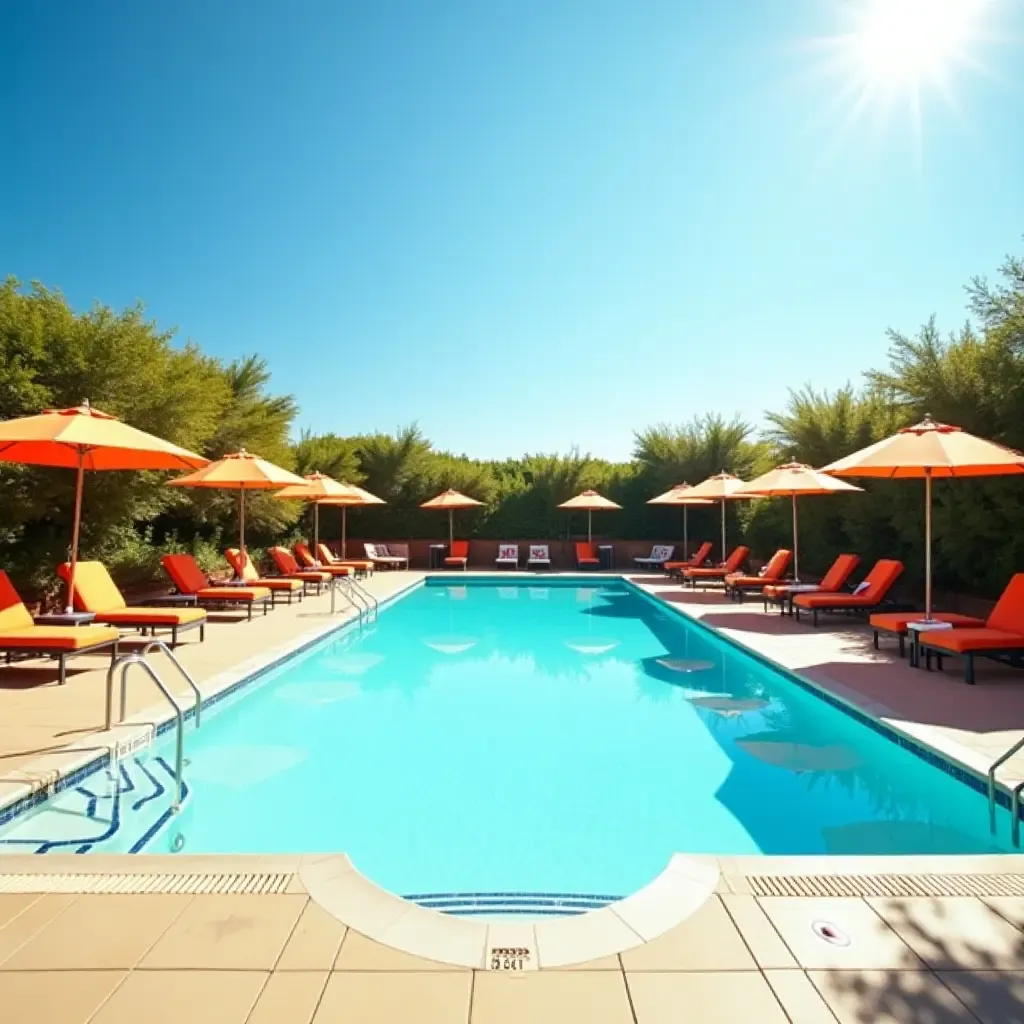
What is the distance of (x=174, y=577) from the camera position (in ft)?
35.3

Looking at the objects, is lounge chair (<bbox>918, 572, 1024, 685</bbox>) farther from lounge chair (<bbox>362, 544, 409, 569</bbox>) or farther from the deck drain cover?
lounge chair (<bbox>362, 544, 409, 569</bbox>)

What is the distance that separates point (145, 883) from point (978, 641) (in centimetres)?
661

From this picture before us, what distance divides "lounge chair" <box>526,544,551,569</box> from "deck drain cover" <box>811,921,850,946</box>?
18324 millimetres

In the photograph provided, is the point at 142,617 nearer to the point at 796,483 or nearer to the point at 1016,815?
the point at 1016,815

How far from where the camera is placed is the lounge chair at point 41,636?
643 centimetres

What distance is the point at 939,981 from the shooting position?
2229 mm

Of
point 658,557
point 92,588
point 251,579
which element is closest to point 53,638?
point 92,588

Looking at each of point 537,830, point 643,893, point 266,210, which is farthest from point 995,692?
point 266,210

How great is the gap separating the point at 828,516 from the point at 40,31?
13578 mm

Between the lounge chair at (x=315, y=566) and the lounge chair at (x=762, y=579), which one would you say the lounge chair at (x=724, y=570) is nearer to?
the lounge chair at (x=762, y=579)

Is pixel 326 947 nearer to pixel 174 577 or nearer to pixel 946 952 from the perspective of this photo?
pixel 946 952

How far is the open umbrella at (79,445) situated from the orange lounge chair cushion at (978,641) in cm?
766

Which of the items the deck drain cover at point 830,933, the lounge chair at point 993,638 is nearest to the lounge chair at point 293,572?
the lounge chair at point 993,638

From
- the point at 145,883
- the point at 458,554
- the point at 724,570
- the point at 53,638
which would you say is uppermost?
the point at 458,554
